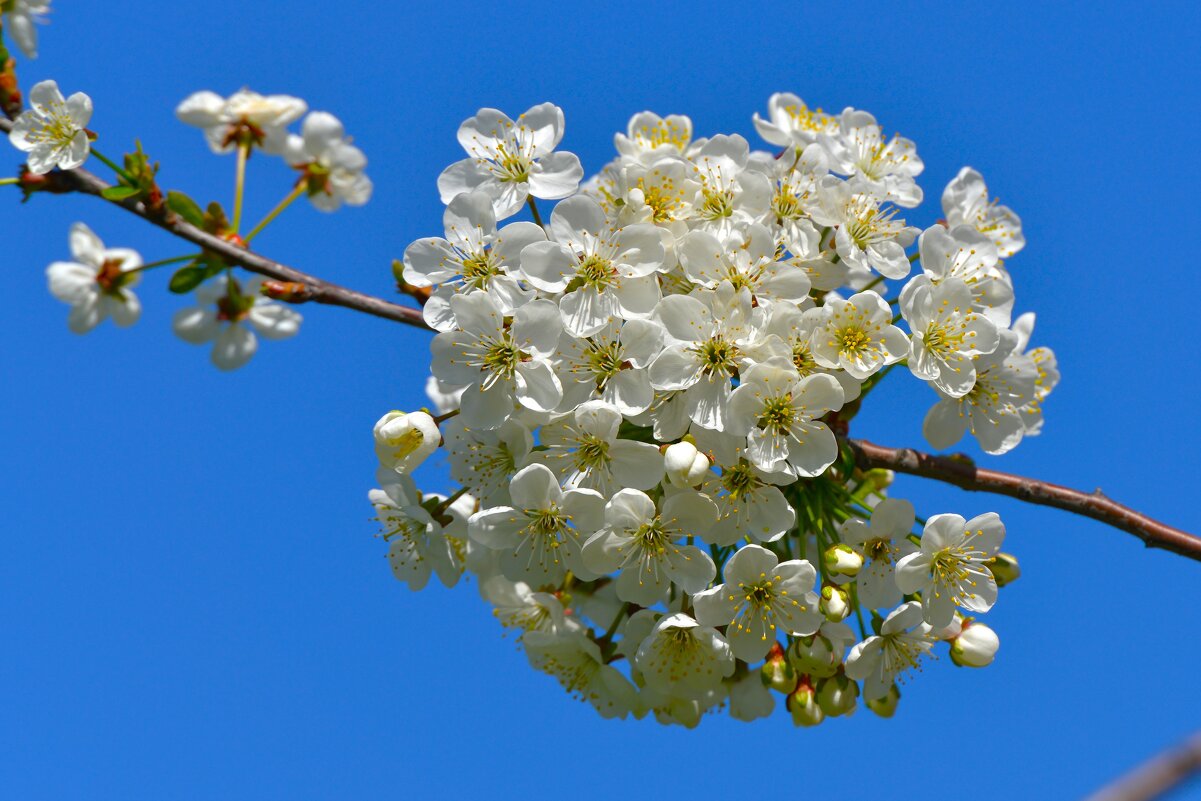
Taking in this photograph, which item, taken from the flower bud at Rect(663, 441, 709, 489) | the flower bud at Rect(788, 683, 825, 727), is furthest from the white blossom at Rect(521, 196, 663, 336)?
the flower bud at Rect(788, 683, 825, 727)

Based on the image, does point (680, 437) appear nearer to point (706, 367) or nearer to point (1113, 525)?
point (706, 367)

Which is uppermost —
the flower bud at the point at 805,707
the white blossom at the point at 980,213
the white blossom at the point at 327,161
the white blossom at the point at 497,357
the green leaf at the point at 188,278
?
the white blossom at the point at 327,161

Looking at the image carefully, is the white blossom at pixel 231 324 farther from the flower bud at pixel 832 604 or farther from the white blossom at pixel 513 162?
the flower bud at pixel 832 604

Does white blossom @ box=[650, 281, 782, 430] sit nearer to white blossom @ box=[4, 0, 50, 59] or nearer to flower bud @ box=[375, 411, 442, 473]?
flower bud @ box=[375, 411, 442, 473]

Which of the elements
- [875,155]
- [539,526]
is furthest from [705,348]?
[875,155]

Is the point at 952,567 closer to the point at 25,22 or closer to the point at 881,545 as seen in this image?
the point at 881,545

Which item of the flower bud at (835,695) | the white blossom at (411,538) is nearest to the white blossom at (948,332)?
the flower bud at (835,695)

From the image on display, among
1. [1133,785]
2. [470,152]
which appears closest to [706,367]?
[470,152]
